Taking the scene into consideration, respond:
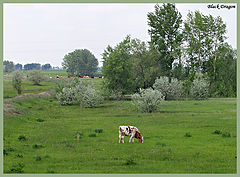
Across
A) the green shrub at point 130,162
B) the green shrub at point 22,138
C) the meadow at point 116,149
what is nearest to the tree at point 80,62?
the meadow at point 116,149

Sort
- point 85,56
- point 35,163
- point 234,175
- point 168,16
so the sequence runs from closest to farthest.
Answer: point 234,175, point 35,163, point 168,16, point 85,56

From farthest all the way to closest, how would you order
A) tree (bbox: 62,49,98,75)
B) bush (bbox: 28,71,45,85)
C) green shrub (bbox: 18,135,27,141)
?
tree (bbox: 62,49,98,75) < bush (bbox: 28,71,45,85) < green shrub (bbox: 18,135,27,141)

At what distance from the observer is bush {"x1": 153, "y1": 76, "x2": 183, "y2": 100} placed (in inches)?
3105

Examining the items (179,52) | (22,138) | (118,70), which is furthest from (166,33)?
(22,138)

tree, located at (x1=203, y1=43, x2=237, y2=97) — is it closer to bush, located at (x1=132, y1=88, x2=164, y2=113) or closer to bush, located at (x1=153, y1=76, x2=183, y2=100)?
bush, located at (x1=153, y1=76, x2=183, y2=100)

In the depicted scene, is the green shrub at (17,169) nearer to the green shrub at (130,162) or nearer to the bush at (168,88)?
the green shrub at (130,162)

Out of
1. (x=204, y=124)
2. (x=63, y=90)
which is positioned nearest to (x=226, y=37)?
(x=63, y=90)

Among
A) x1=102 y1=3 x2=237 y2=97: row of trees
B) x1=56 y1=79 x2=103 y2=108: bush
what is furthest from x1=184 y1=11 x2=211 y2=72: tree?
x1=56 y1=79 x2=103 y2=108: bush

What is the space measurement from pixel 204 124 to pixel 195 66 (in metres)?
59.6

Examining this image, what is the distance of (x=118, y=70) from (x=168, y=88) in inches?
500

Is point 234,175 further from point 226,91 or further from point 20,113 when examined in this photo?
point 226,91

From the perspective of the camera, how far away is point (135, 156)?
21.9 metres

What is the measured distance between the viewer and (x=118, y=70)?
258 ft

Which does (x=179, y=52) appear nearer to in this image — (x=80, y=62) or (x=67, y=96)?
(x=67, y=96)
